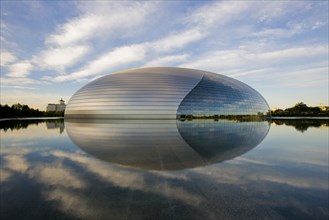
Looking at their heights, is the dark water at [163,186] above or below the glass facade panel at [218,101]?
below

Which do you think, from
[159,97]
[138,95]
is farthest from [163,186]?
[138,95]

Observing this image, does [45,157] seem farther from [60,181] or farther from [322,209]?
[322,209]

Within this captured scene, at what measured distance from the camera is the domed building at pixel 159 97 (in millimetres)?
30125

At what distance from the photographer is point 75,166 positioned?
592cm

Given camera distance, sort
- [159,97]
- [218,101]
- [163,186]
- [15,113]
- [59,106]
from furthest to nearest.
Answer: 1. [59,106]
2. [15,113]
3. [218,101]
4. [159,97]
5. [163,186]

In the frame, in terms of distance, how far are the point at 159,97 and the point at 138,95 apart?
2.77m

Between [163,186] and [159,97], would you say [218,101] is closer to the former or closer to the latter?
[159,97]

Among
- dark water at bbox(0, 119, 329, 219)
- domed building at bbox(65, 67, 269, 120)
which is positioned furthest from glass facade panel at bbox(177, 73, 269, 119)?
dark water at bbox(0, 119, 329, 219)

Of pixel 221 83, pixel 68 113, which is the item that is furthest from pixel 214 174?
pixel 68 113

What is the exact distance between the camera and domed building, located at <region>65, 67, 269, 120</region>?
30125 mm

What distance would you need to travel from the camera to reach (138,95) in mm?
30266

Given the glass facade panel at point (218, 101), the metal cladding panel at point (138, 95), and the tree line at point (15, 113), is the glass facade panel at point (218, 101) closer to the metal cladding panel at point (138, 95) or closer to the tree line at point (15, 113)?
the metal cladding panel at point (138, 95)

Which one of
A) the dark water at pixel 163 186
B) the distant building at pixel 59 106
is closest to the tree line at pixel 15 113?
the dark water at pixel 163 186

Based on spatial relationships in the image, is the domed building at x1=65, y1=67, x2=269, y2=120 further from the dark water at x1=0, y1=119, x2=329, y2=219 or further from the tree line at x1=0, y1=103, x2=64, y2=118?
the dark water at x1=0, y1=119, x2=329, y2=219
